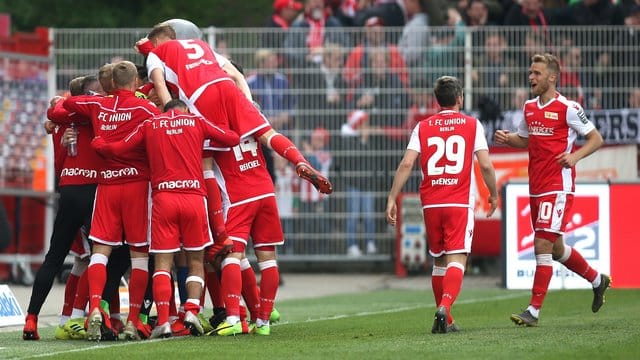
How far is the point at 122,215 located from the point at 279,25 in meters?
12.1

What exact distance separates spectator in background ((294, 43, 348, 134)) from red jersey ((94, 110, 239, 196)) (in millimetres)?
10670

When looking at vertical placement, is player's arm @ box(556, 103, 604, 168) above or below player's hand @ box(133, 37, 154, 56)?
below

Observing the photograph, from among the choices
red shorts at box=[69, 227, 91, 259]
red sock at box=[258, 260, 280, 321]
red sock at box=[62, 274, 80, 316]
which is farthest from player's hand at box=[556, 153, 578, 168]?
red sock at box=[62, 274, 80, 316]

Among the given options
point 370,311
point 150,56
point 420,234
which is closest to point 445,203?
point 150,56

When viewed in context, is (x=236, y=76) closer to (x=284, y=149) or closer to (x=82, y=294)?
(x=284, y=149)

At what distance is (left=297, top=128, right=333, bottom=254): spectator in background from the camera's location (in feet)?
73.6

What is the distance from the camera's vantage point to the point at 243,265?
12.6 m

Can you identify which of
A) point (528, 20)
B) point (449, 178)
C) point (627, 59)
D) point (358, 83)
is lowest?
point (449, 178)

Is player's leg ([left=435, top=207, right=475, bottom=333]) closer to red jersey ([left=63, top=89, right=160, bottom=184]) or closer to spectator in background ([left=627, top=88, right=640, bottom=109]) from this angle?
red jersey ([left=63, top=89, right=160, bottom=184])

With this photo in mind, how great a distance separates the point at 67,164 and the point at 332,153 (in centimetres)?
1030

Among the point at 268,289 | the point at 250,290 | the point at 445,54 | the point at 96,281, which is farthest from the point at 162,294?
the point at 445,54

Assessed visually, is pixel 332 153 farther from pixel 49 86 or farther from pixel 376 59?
pixel 49 86

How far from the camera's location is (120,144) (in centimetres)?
1177

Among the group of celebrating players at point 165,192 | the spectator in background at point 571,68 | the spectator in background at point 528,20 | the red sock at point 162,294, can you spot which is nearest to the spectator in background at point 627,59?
the spectator in background at point 571,68
